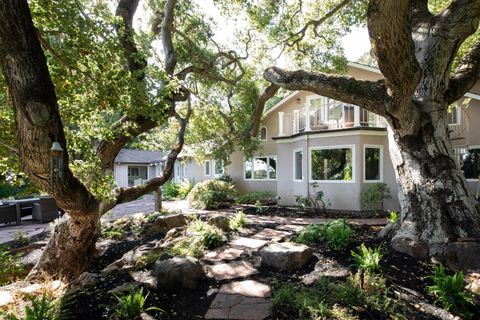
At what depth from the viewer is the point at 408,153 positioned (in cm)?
531

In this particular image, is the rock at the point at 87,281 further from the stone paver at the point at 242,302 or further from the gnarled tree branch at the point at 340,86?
the gnarled tree branch at the point at 340,86

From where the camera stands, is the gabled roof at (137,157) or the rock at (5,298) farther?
the gabled roof at (137,157)

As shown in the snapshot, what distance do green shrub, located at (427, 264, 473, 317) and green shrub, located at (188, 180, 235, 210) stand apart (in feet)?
32.8

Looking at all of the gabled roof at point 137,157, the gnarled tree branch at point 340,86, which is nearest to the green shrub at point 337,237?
the gnarled tree branch at point 340,86

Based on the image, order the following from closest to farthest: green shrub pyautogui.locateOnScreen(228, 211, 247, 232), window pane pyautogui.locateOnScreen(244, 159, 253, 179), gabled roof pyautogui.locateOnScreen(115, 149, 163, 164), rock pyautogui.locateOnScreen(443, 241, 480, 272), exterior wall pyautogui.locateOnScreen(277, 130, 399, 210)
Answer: rock pyautogui.locateOnScreen(443, 241, 480, 272), green shrub pyautogui.locateOnScreen(228, 211, 247, 232), exterior wall pyautogui.locateOnScreen(277, 130, 399, 210), window pane pyautogui.locateOnScreen(244, 159, 253, 179), gabled roof pyautogui.locateOnScreen(115, 149, 163, 164)

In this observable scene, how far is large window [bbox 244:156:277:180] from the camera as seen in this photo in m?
16.5

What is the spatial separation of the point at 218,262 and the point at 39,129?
3.31m

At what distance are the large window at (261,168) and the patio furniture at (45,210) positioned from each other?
972 cm

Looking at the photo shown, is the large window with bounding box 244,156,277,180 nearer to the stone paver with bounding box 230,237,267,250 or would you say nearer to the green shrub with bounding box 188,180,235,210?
the green shrub with bounding box 188,180,235,210

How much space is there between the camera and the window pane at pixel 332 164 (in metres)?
11.3

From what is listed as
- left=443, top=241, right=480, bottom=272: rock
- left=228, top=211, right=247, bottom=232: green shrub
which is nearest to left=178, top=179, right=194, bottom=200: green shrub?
left=228, top=211, right=247, bottom=232: green shrub

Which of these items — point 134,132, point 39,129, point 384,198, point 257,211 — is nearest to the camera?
point 39,129

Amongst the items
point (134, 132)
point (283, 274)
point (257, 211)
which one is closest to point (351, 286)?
point (283, 274)

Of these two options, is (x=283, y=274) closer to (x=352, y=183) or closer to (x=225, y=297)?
(x=225, y=297)
